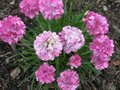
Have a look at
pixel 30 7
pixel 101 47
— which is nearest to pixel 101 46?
pixel 101 47

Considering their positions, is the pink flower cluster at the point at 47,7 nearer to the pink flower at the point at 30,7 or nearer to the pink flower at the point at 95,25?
the pink flower at the point at 30,7

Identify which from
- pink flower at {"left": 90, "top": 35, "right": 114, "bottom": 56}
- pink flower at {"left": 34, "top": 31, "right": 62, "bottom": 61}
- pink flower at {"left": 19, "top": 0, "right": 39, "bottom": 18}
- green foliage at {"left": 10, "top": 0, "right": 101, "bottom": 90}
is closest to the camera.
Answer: pink flower at {"left": 34, "top": 31, "right": 62, "bottom": 61}

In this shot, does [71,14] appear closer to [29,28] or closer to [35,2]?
[29,28]

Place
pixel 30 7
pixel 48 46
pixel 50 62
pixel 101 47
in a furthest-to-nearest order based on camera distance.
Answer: pixel 50 62, pixel 30 7, pixel 101 47, pixel 48 46

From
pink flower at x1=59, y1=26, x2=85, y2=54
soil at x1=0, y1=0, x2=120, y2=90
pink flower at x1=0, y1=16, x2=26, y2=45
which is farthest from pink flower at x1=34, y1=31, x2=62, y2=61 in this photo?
soil at x1=0, y1=0, x2=120, y2=90

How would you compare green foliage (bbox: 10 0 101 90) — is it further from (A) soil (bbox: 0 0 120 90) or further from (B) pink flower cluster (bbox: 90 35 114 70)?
(B) pink flower cluster (bbox: 90 35 114 70)

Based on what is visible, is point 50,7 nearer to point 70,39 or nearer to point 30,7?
point 30,7

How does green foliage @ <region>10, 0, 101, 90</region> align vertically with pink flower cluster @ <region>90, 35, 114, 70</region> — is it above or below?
below
